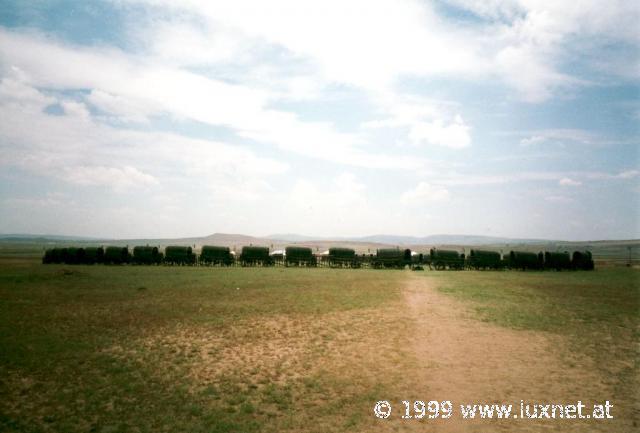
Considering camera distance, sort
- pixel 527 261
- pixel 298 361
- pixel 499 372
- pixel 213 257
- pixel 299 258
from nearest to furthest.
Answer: pixel 499 372, pixel 298 361, pixel 527 261, pixel 213 257, pixel 299 258

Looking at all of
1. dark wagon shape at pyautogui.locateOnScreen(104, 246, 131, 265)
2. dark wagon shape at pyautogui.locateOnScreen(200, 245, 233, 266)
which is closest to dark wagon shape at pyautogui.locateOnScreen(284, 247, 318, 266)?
dark wagon shape at pyautogui.locateOnScreen(200, 245, 233, 266)

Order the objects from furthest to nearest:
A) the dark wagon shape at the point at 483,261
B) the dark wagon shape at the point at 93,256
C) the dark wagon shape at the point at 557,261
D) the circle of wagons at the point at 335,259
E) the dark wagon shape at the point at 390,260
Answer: the dark wagon shape at the point at 390,260 < the dark wagon shape at the point at 93,256 < the dark wagon shape at the point at 483,261 < the circle of wagons at the point at 335,259 < the dark wagon shape at the point at 557,261

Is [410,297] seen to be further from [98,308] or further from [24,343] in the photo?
[24,343]

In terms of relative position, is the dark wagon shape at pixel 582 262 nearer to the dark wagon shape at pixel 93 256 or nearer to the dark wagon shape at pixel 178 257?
the dark wagon shape at pixel 178 257

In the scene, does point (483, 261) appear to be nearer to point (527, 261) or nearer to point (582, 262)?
point (527, 261)

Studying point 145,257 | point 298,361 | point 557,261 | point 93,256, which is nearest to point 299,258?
point 145,257

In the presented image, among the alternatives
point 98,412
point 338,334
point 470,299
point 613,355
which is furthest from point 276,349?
point 470,299

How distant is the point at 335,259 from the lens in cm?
4844

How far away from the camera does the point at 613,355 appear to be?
1170 centimetres

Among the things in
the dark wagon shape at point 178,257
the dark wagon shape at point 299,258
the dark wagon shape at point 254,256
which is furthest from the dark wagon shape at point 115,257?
the dark wagon shape at point 299,258

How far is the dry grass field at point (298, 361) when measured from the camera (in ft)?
25.2

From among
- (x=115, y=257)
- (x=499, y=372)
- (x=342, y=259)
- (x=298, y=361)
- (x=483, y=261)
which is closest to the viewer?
(x=499, y=372)

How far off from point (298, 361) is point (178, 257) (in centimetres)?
3999

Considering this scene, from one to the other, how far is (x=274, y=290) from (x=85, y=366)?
14.2 meters
